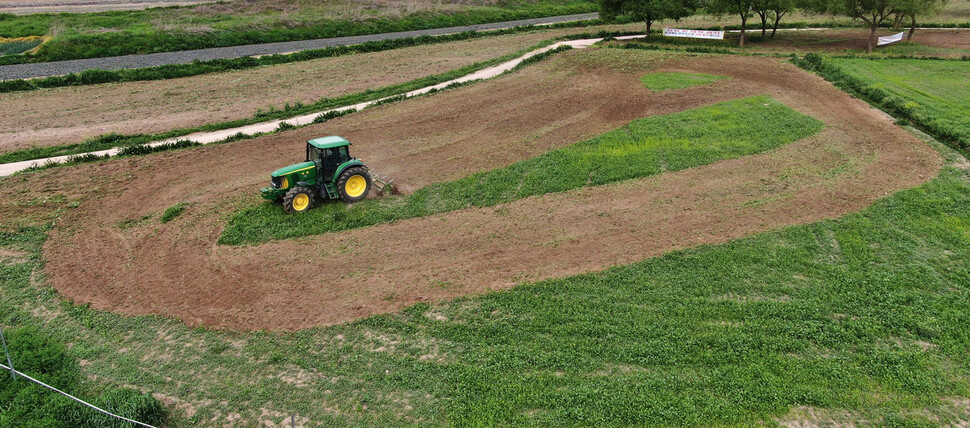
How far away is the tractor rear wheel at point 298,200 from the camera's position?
65.1 feet

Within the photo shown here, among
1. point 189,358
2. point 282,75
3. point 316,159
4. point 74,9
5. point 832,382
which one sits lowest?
point 832,382

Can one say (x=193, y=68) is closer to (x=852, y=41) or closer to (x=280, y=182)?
(x=280, y=182)

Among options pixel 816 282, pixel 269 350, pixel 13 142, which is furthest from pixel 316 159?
pixel 13 142

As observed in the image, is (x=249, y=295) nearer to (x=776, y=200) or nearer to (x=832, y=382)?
(x=832, y=382)

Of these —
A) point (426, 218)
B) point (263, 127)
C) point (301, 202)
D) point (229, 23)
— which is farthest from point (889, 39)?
point (229, 23)

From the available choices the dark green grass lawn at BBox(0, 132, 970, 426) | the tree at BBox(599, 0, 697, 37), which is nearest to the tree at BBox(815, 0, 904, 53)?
the tree at BBox(599, 0, 697, 37)

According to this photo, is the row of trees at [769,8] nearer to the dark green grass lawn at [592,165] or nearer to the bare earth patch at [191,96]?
the bare earth patch at [191,96]

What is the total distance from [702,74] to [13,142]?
131 ft

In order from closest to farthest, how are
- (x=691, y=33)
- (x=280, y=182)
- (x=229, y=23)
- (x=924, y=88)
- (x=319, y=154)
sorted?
(x=280, y=182)
(x=319, y=154)
(x=924, y=88)
(x=691, y=33)
(x=229, y=23)

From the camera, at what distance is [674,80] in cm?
3769

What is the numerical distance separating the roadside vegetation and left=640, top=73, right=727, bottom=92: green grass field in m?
35.2

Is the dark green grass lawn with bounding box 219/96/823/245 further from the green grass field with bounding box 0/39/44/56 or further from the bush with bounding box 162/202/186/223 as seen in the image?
the green grass field with bounding box 0/39/44/56

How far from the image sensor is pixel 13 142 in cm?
2861

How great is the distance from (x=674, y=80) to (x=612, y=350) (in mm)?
28393
